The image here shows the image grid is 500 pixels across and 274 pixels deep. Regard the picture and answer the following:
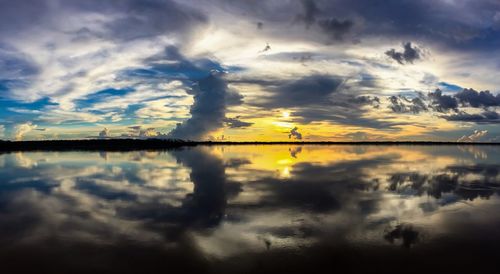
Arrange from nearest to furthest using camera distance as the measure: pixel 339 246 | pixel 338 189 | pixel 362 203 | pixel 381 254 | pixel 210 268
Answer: pixel 210 268 → pixel 381 254 → pixel 339 246 → pixel 362 203 → pixel 338 189

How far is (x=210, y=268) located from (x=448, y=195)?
22430 mm

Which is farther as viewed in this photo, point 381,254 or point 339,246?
point 339,246

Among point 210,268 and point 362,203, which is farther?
point 362,203

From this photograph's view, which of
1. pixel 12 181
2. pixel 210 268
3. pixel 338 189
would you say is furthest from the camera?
pixel 12 181

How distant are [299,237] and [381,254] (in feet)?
11.8

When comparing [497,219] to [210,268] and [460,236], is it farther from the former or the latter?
[210,268]

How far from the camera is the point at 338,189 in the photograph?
30.1m

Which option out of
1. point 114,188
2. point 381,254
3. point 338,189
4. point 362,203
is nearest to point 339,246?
point 381,254

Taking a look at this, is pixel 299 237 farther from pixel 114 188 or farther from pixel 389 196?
pixel 114 188

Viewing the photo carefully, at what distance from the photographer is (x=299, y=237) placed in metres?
15.7

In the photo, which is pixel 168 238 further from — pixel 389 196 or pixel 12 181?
pixel 12 181

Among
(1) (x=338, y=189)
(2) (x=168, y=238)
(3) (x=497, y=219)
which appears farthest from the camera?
(1) (x=338, y=189)

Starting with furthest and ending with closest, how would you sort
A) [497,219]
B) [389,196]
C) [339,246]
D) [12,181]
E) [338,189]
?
[12,181] → [338,189] → [389,196] → [497,219] → [339,246]

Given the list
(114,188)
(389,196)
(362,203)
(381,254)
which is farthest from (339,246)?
(114,188)
